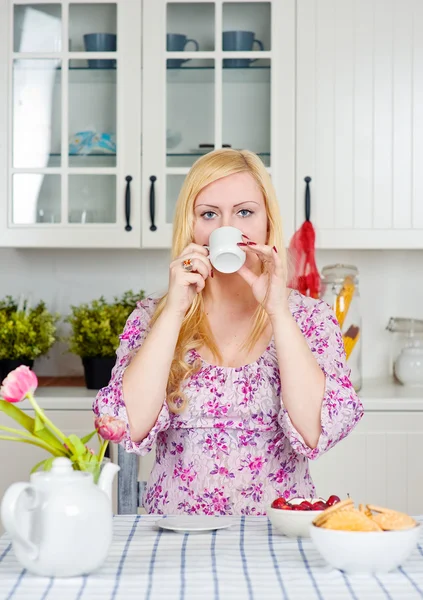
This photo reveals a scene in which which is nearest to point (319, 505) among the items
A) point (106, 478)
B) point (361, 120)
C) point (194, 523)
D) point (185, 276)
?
point (194, 523)

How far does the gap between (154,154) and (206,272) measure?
1.22 m

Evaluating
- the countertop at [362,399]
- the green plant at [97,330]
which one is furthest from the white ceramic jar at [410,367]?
the green plant at [97,330]

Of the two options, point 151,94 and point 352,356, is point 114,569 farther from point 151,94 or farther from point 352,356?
point 151,94

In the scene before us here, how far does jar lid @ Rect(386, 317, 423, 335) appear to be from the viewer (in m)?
3.00

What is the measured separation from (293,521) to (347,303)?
Result: 5.32 feet

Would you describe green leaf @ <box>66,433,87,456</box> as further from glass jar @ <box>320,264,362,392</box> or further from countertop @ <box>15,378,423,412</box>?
glass jar @ <box>320,264,362,392</box>

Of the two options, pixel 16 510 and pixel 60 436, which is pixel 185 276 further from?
pixel 16 510

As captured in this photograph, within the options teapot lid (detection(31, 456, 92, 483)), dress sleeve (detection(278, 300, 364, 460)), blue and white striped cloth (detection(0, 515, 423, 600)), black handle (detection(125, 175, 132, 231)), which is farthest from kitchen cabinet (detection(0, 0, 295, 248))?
teapot lid (detection(31, 456, 92, 483))

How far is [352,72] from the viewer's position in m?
2.75

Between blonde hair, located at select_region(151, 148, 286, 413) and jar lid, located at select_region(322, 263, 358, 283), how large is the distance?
1.01m

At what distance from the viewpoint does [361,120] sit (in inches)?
108

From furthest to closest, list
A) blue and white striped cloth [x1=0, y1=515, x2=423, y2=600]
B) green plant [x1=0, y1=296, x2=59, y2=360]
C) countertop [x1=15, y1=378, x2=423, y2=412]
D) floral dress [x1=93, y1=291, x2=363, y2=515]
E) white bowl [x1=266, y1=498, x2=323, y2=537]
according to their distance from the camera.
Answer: green plant [x1=0, y1=296, x2=59, y2=360] < countertop [x1=15, y1=378, x2=423, y2=412] < floral dress [x1=93, y1=291, x2=363, y2=515] < white bowl [x1=266, y1=498, x2=323, y2=537] < blue and white striped cloth [x1=0, y1=515, x2=423, y2=600]

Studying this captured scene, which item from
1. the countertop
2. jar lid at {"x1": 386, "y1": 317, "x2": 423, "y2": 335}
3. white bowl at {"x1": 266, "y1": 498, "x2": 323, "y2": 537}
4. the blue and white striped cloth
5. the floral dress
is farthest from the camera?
jar lid at {"x1": 386, "y1": 317, "x2": 423, "y2": 335}

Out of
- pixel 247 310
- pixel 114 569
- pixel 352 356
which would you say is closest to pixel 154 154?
pixel 352 356
